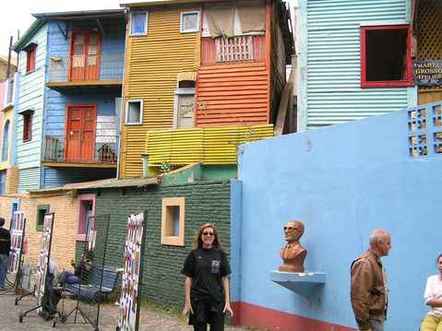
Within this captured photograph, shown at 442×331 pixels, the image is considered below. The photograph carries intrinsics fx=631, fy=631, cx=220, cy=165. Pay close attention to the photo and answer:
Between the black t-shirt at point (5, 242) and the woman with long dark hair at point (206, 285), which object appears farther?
the black t-shirt at point (5, 242)

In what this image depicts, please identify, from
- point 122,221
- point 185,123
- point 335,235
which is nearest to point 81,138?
point 185,123

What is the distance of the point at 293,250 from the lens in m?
8.59

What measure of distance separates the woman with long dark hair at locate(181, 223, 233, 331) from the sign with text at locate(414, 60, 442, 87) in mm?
9018

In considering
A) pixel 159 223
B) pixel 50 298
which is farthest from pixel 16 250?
pixel 50 298

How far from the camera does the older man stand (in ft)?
17.6

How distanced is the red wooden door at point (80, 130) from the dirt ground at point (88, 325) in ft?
37.4

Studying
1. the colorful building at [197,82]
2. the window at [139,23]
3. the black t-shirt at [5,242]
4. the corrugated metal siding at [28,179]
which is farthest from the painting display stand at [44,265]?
the corrugated metal siding at [28,179]

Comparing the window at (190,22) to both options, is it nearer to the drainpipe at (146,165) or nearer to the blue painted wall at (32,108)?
the drainpipe at (146,165)

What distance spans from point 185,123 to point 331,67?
5716 millimetres

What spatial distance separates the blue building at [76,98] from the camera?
75.2 ft

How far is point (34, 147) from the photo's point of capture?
2417 centimetres

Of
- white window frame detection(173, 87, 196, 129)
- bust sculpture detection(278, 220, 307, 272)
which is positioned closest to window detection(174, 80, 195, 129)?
white window frame detection(173, 87, 196, 129)

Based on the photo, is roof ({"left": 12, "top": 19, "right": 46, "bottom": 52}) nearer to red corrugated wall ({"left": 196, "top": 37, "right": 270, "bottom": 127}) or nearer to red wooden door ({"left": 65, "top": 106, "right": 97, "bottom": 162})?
red wooden door ({"left": 65, "top": 106, "right": 97, "bottom": 162})

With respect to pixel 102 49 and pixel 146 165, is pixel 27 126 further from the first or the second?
pixel 146 165
